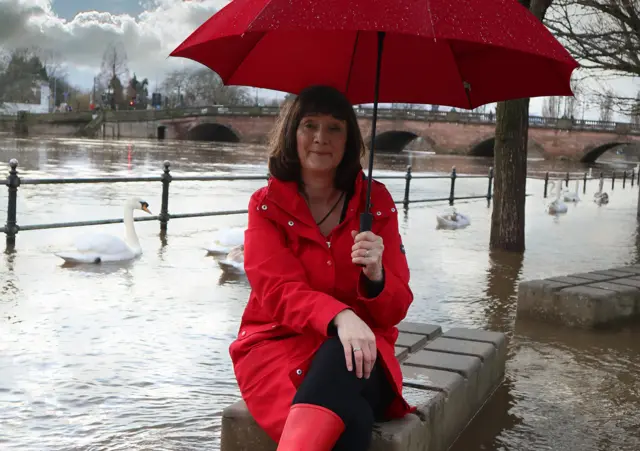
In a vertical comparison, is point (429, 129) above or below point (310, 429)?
above

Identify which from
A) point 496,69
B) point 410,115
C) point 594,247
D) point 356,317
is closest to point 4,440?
point 356,317

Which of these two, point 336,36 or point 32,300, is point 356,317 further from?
point 32,300

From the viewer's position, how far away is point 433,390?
304 cm

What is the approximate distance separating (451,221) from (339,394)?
31.1 ft

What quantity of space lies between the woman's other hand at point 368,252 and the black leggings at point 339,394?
9.7 inches

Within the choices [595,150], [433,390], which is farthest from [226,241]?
[595,150]

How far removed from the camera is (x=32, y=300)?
18.1ft

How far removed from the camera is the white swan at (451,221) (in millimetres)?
11451

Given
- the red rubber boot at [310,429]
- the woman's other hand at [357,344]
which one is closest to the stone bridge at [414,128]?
the woman's other hand at [357,344]

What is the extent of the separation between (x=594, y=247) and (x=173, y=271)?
5.81 meters

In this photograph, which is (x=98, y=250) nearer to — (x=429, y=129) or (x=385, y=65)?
(x=385, y=65)

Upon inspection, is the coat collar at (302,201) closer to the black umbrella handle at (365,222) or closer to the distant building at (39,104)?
the black umbrella handle at (365,222)

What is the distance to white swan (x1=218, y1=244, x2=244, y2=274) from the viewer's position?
6852 mm

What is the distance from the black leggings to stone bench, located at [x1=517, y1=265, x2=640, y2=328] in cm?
333
